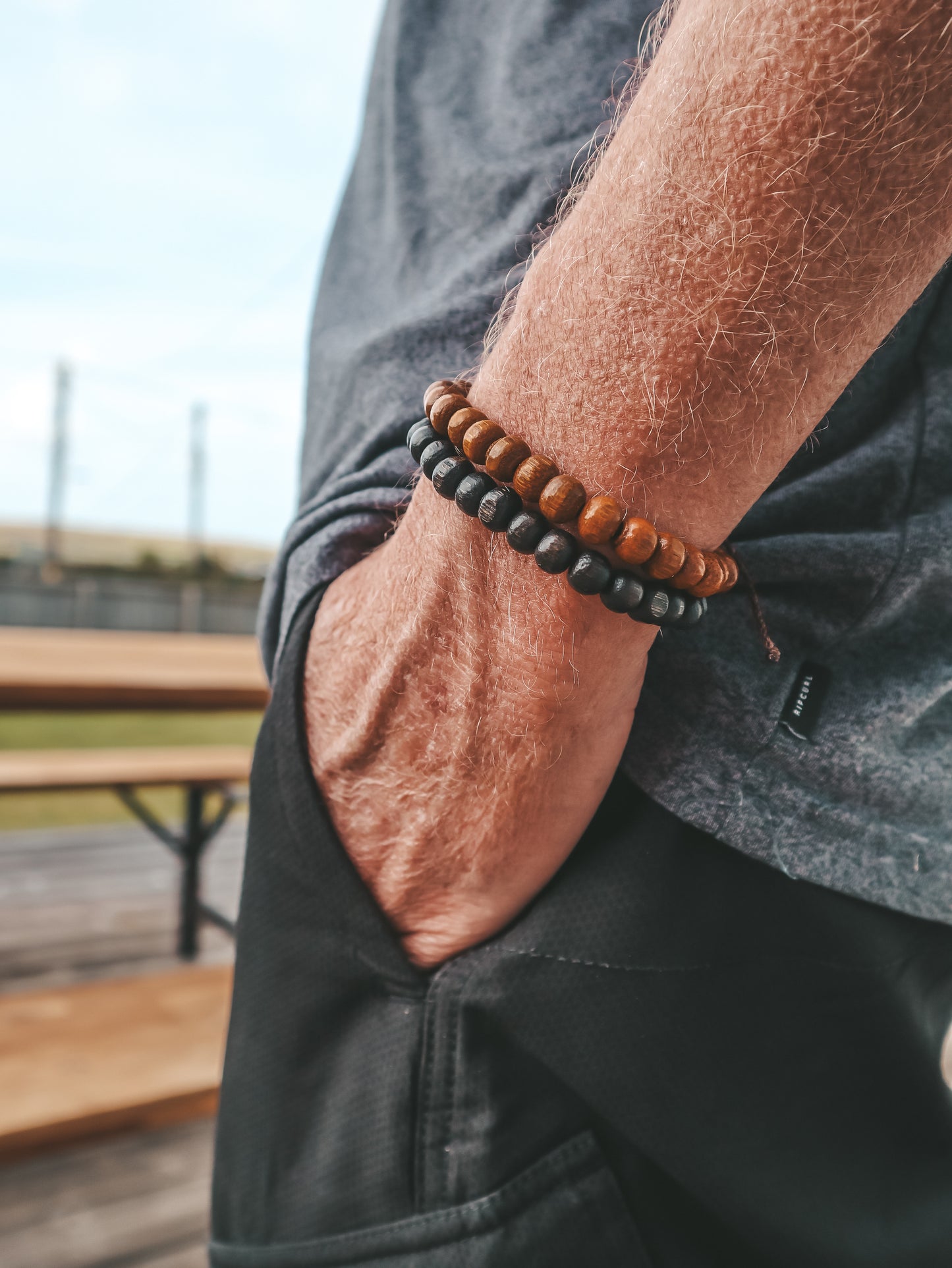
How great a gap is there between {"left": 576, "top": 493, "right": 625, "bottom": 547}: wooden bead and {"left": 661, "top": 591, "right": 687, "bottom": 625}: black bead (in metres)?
0.04

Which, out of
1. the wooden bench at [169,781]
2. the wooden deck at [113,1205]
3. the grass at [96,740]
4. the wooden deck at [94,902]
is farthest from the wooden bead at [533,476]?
the grass at [96,740]

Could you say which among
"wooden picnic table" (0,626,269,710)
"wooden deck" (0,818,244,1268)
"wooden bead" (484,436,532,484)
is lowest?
"wooden deck" (0,818,244,1268)

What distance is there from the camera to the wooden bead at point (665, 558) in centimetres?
35

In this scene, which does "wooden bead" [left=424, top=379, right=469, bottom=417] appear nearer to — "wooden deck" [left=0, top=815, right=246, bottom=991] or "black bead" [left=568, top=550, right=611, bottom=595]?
"black bead" [left=568, top=550, right=611, bottom=595]

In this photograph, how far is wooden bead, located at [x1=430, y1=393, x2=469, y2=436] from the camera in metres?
0.39

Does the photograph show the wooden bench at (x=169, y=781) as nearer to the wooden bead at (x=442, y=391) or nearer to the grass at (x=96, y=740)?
the grass at (x=96, y=740)

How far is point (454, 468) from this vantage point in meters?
0.38

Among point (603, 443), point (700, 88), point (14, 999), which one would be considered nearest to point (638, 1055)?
point (603, 443)

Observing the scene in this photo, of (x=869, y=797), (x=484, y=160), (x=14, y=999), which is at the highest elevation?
(x=484, y=160)

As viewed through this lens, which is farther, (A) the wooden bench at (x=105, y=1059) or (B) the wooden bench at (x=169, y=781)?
(B) the wooden bench at (x=169, y=781)

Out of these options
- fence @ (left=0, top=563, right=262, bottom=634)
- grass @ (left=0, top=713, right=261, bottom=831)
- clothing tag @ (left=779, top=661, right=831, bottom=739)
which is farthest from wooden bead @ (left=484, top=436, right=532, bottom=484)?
fence @ (left=0, top=563, right=262, bottom=634)

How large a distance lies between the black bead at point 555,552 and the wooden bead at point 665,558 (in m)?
0.03

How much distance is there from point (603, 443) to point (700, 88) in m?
0.14

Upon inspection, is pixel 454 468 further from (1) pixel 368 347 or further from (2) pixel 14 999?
(2) pixel 14 999
